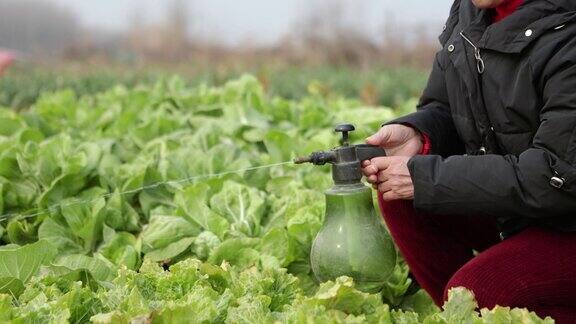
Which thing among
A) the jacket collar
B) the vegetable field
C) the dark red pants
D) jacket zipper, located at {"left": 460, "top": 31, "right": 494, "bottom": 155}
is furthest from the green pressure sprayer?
the jacket collar

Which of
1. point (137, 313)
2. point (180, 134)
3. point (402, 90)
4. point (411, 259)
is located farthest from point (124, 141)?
point (402, 90)

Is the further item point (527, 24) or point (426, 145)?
point (426, 145)

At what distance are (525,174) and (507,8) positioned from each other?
0.58 meters

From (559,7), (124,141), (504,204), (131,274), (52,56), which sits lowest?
(52,56)

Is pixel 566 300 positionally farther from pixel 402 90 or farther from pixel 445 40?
pixel 402 90

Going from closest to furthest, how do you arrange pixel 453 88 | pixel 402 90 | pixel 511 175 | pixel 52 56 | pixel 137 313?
pixel 137 313, pixel 511 175, pixel 453 88, pixel 402 90, pixel 52 56

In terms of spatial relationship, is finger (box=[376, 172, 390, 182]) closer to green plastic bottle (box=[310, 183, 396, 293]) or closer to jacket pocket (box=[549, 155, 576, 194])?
green plastic bottle (box=[310, 183, 396, 293])

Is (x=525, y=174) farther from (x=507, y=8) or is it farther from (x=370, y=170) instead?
(x=507, y=8)

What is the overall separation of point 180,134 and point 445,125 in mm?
2334

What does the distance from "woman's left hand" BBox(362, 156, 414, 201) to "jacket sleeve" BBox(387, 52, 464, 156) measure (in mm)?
378

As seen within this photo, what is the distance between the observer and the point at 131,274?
7.77 feet

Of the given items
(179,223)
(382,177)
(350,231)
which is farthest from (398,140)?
(179,223)

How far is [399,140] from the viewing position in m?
2.86

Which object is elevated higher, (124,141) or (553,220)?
(553,220)
